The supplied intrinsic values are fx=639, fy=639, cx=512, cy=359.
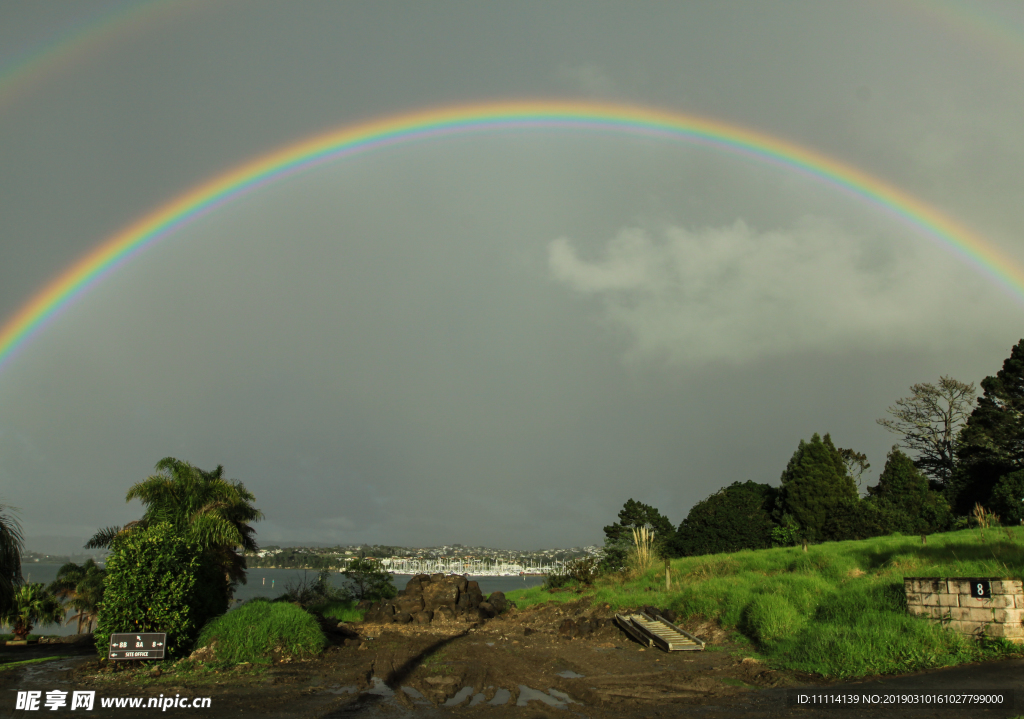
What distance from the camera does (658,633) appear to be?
19.6m

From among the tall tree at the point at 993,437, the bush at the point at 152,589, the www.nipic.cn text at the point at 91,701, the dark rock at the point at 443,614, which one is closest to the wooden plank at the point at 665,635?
the dark rock at the point at 443,614

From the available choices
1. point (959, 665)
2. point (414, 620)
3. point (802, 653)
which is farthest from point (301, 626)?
point (959, 665)

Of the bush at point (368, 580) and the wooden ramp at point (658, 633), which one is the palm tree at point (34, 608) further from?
the wooden ramp at point (658, 633)

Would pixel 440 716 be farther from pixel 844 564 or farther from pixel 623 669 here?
pixel 844 564

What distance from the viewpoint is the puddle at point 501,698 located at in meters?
12.2

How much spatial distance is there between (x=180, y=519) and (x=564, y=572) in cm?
2976

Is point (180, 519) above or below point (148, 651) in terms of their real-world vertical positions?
above

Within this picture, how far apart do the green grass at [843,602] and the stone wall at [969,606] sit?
0.34m

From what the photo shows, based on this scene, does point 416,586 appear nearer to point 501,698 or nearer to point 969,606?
point 501,698

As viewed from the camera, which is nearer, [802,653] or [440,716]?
[440,716]

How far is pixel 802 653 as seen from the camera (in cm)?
1428

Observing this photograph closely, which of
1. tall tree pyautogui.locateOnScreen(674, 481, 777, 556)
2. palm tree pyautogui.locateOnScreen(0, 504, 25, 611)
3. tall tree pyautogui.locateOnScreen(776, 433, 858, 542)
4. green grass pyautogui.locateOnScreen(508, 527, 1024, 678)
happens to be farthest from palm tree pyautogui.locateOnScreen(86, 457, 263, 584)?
tall tree pyautogui.locateOnScreen(776, 433, 858, 542)

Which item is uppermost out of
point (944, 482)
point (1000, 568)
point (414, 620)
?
point (944, 482)

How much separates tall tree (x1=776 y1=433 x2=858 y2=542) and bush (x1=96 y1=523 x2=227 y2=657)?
48961mm
